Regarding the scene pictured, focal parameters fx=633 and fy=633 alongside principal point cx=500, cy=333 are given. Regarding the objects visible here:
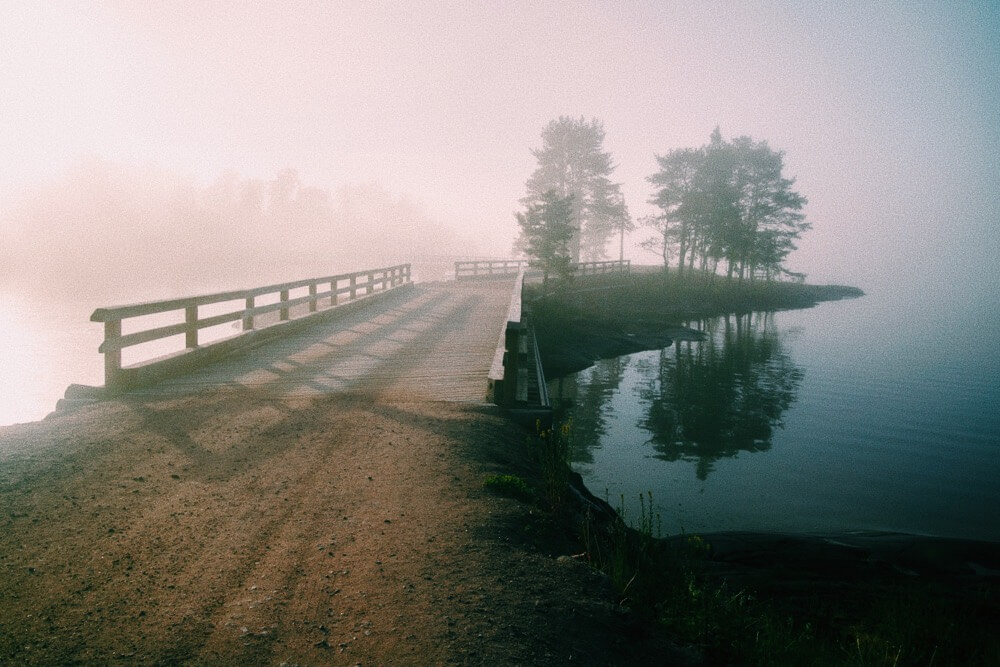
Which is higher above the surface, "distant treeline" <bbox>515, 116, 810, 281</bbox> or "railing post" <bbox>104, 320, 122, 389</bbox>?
"distant treeline" <bbox>515, 116, 810, 281</bbox>

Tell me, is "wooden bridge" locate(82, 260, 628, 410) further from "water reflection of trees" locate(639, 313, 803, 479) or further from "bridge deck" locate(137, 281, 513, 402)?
"water reflection of trees" locate(639, 313, 803, 479)

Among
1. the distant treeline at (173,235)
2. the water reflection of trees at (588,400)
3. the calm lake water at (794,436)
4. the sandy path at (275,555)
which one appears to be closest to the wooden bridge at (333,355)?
the sandy path at (275,555)

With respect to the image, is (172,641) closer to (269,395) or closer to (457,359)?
(269,395)

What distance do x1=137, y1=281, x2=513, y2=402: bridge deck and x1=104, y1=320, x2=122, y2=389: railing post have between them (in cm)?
52

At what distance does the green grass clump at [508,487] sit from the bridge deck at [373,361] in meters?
3.36

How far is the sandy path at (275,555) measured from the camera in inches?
150

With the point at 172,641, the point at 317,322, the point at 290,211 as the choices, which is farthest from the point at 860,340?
the point at 290,211

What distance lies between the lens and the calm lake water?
1307cm

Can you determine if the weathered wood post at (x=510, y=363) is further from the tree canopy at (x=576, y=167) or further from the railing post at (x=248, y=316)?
the tree canopy at (x=576, y=167)

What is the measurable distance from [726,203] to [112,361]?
186 ft

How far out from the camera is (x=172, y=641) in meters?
3.73

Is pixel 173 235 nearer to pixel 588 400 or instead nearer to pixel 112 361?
pixel 588 400

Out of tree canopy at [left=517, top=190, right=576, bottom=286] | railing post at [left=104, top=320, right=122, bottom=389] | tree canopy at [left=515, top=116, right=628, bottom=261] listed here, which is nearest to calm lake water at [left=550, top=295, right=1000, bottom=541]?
railing post at [left=104, top=320, right=122, bottom=389]

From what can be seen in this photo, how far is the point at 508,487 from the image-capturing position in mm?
6664
